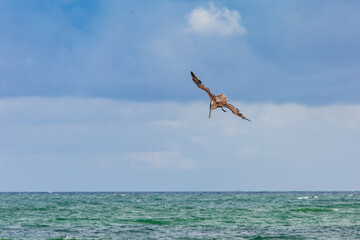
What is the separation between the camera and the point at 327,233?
29.0 m

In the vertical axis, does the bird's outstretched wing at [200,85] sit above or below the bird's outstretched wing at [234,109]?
above

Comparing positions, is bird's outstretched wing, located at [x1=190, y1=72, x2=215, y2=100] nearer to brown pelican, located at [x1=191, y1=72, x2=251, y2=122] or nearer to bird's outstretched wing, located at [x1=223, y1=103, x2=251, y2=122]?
brown pelican, located at [x1=191, y1=72, x2=251, y2=122]

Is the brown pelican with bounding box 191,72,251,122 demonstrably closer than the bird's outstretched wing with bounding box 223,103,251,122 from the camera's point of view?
No

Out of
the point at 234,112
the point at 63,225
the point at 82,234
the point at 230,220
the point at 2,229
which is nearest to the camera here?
the point at 234,112

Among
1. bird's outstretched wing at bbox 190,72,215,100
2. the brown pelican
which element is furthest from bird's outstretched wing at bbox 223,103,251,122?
bird's outstretched wing at bbox 190,72,215,100

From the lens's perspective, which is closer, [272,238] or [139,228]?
[272,238]

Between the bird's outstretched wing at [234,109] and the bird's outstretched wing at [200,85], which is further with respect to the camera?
the bird's outstretched wing at [200,85]

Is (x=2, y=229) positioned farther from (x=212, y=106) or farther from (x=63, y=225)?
(x=212, y=106)

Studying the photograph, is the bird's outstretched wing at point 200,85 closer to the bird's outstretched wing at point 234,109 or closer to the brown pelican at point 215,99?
the brown pelican at point 215,99

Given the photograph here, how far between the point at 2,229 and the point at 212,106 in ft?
64.1

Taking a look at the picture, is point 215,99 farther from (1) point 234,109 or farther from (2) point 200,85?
(1) point 234,109

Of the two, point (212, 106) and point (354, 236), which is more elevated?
point (212, 106)

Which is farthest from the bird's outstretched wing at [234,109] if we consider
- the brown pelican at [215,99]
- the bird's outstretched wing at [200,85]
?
the bird's outstretched wing at [200,85]

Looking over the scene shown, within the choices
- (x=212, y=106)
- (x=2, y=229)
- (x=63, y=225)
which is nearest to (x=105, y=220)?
(x=63, y=225)
